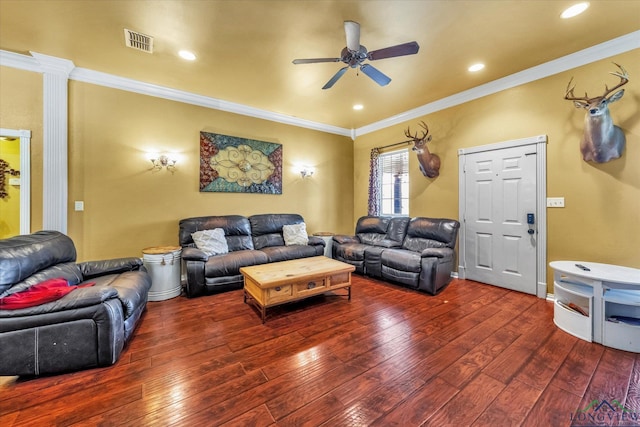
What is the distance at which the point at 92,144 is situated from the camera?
346cm

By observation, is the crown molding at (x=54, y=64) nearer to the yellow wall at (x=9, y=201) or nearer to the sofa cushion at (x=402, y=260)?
the yellow wall at (x=9, y=201)

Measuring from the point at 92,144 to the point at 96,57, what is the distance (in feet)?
3.63

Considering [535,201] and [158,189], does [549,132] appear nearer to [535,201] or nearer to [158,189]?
[535,201]

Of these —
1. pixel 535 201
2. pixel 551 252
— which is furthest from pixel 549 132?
pixel 551 252

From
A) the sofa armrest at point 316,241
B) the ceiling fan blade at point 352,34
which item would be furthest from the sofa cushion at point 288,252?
the ceiling fan blade at point 352,34

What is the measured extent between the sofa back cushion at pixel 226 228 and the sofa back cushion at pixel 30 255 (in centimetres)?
131

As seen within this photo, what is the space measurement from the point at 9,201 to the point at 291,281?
5177 millimetres

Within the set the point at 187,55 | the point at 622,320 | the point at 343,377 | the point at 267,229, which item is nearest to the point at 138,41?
the point at 187,55

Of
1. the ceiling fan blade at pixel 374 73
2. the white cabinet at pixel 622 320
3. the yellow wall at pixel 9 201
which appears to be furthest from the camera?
the yellow wall at pixel 9 201

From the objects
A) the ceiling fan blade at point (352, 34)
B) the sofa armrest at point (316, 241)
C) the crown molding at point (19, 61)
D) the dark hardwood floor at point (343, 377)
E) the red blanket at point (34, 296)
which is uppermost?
the crown molding at point (19, 61)

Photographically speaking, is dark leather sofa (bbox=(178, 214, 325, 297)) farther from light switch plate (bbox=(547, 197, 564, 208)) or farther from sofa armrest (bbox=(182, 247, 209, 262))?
light switch plate (bbox=(547, 197, 564, 208))

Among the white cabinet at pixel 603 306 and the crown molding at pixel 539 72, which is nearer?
the white cabinet at pixel 603 306

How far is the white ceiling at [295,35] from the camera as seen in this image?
2262 millimetres

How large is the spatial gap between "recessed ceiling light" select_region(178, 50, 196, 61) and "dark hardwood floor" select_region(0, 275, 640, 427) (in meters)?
3.00
